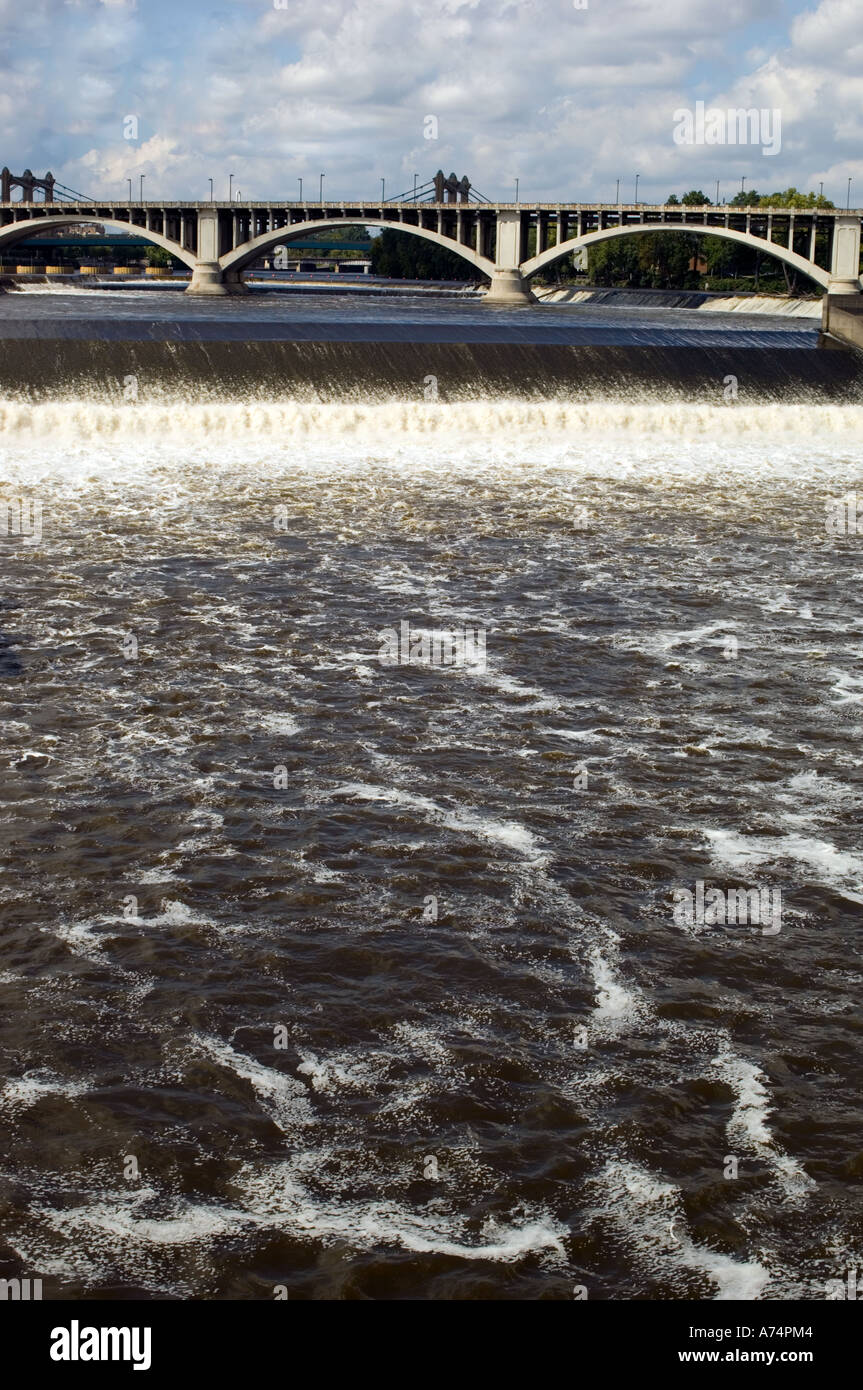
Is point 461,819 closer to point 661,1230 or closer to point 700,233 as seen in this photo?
point 661,1230

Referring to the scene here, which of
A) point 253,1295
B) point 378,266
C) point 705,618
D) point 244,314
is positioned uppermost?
point 378,266

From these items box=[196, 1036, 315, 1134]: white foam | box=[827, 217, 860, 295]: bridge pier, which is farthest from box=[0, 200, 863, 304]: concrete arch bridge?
→ box=[196, 1036, 315, 1134]: white foam

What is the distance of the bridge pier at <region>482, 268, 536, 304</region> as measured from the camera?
91.2 m

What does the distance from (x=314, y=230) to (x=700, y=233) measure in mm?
25684

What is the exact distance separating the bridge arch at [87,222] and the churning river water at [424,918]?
266 ft

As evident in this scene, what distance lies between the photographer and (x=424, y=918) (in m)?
10.6

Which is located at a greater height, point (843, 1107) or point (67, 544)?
point (67, 544)

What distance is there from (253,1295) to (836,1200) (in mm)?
3006

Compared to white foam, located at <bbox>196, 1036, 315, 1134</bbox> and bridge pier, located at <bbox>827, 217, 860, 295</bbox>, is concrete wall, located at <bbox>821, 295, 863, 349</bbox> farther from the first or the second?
bridge pier, located at <bbox>827, 217, 860, 295</bbox>

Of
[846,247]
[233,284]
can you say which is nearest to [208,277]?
[233,284]

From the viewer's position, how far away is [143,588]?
19500 mm

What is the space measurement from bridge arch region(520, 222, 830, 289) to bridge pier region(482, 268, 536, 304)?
854mm
